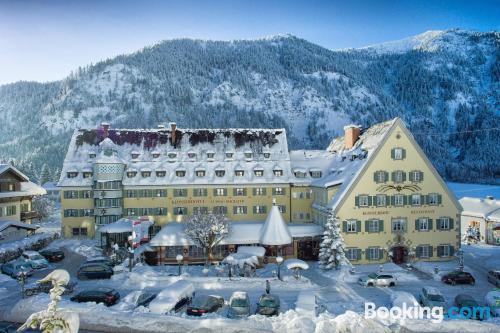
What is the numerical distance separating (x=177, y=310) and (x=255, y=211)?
90.6 feet

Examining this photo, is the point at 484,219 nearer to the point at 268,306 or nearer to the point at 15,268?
the point at 268,306

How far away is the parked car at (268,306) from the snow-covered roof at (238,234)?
15650mm

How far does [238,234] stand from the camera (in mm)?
45781

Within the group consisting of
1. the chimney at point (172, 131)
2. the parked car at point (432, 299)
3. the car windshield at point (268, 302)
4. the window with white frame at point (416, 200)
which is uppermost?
the chimney at point (172, 131)

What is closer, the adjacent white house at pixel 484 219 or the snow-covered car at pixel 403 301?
the snow-covered car at pixel 403 301

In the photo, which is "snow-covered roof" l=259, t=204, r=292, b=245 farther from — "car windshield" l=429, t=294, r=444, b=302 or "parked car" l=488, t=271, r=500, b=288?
"parked car" l=488, t=271, r=500, b=288

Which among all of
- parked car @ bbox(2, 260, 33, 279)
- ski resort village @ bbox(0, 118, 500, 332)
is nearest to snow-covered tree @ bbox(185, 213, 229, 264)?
ski resort village @ bbox(0, 118, 500, 332)

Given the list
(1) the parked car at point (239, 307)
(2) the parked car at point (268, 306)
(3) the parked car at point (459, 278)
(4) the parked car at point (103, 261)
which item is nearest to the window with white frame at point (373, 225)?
(3) the parked car at point (459, 278)

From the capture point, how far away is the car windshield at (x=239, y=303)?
27.6 meters

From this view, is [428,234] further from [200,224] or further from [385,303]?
[200,224]

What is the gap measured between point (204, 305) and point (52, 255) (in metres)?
27.0

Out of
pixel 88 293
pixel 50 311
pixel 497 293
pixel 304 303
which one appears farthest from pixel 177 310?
pixel 497 293

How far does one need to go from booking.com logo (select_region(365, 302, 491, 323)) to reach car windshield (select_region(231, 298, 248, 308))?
28.6 ft

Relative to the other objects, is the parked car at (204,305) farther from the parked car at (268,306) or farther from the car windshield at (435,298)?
the car windshield at (435,298)
